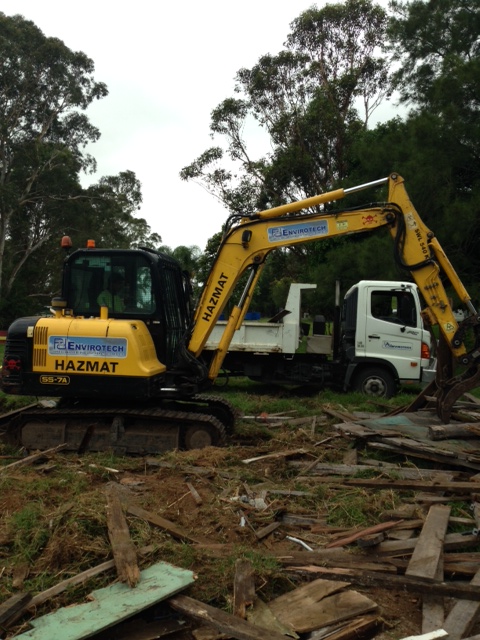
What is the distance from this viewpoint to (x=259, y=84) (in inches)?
1262

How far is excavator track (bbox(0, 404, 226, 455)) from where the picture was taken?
27.7 feet

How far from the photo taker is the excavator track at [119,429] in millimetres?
8438

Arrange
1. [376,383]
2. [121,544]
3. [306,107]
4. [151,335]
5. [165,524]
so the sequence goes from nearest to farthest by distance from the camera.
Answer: [121,544]
[165,524]
[151,335]
[376,383]
[306,107]

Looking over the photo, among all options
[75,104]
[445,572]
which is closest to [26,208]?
[75,104]

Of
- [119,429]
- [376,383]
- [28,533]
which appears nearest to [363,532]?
[28,533]

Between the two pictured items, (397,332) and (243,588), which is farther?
(397,332)

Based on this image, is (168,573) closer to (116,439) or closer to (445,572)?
(445,572)

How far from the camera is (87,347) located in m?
8.27

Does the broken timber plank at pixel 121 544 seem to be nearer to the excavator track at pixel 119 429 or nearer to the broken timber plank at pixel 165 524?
the broken timber plank at pixel 165 524

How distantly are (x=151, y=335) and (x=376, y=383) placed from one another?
5.93m

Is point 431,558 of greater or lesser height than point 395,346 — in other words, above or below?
below

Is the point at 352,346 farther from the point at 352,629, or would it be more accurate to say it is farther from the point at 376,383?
the point at 352,629

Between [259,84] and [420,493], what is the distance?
29.4 metres

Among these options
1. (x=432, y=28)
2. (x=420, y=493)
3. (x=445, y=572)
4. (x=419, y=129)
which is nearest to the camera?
(x=445, y=572)
